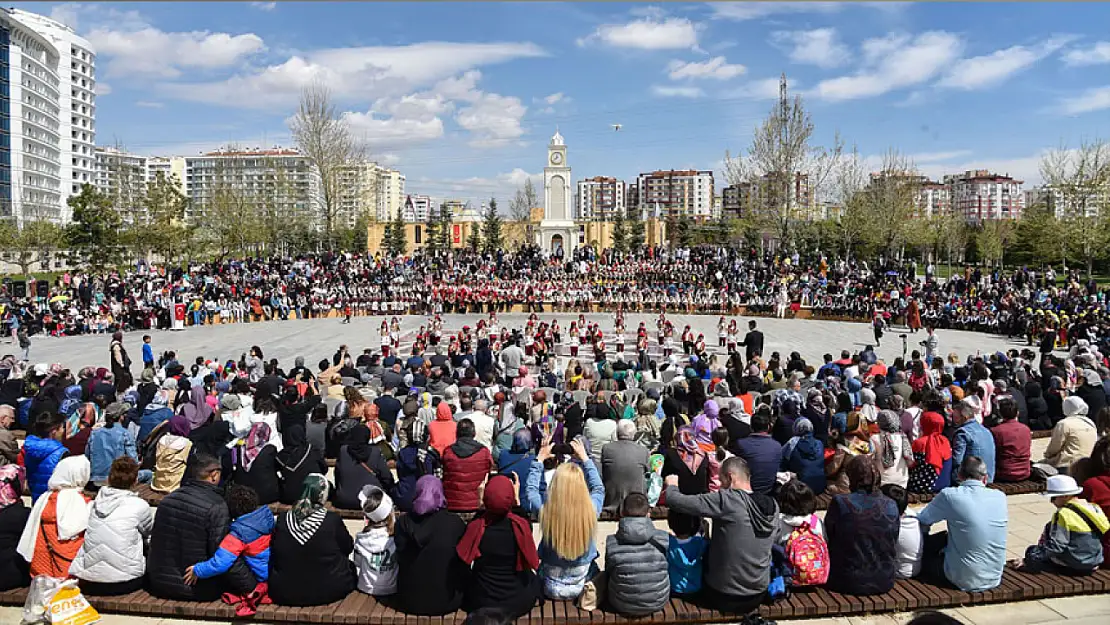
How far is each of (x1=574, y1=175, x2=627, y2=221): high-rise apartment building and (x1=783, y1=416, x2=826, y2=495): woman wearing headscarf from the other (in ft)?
543

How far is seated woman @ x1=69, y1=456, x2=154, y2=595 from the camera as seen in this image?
5.42 m

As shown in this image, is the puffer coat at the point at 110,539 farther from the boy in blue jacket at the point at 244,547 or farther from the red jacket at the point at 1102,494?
the red jacket at the point at 1102,494

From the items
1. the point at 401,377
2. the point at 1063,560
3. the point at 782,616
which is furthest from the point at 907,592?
the point at 401,377

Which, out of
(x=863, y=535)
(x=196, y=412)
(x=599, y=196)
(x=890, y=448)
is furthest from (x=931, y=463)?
(x=599, y=196)

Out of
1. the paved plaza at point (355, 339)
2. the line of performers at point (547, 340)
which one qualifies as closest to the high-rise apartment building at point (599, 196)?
the paved plaza at point (355, 339)

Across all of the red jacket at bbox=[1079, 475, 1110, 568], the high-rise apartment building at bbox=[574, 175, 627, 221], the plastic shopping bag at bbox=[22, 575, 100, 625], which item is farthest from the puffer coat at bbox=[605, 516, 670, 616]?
the high-rise apartment building at bbox=[574, 175, 627, 221]

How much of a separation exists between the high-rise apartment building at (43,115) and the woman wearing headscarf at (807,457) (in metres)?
73.9

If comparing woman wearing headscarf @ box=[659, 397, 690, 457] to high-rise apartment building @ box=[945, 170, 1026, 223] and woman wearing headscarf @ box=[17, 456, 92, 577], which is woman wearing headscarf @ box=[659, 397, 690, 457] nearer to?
woman wearing headscarf @ box=[17, 456, 92, 577]

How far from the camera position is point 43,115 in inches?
3452

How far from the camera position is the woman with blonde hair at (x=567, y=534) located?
4.95 metres

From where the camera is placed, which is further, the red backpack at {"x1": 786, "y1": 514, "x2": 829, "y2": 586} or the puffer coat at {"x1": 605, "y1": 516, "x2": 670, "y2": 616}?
the red backpack at {"x1": 786, "y1": 514, "x2": 829, "y2": 586}

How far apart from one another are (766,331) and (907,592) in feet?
74.3

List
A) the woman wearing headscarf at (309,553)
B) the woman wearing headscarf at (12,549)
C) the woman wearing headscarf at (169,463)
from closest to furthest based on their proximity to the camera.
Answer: the woman wearing headscarf at (309,553), the woman wearing headscarf at (12,549), the woman wearing headscarf at (169,463)

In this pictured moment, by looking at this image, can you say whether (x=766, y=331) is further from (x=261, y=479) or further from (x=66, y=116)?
(x=66, y=116)
